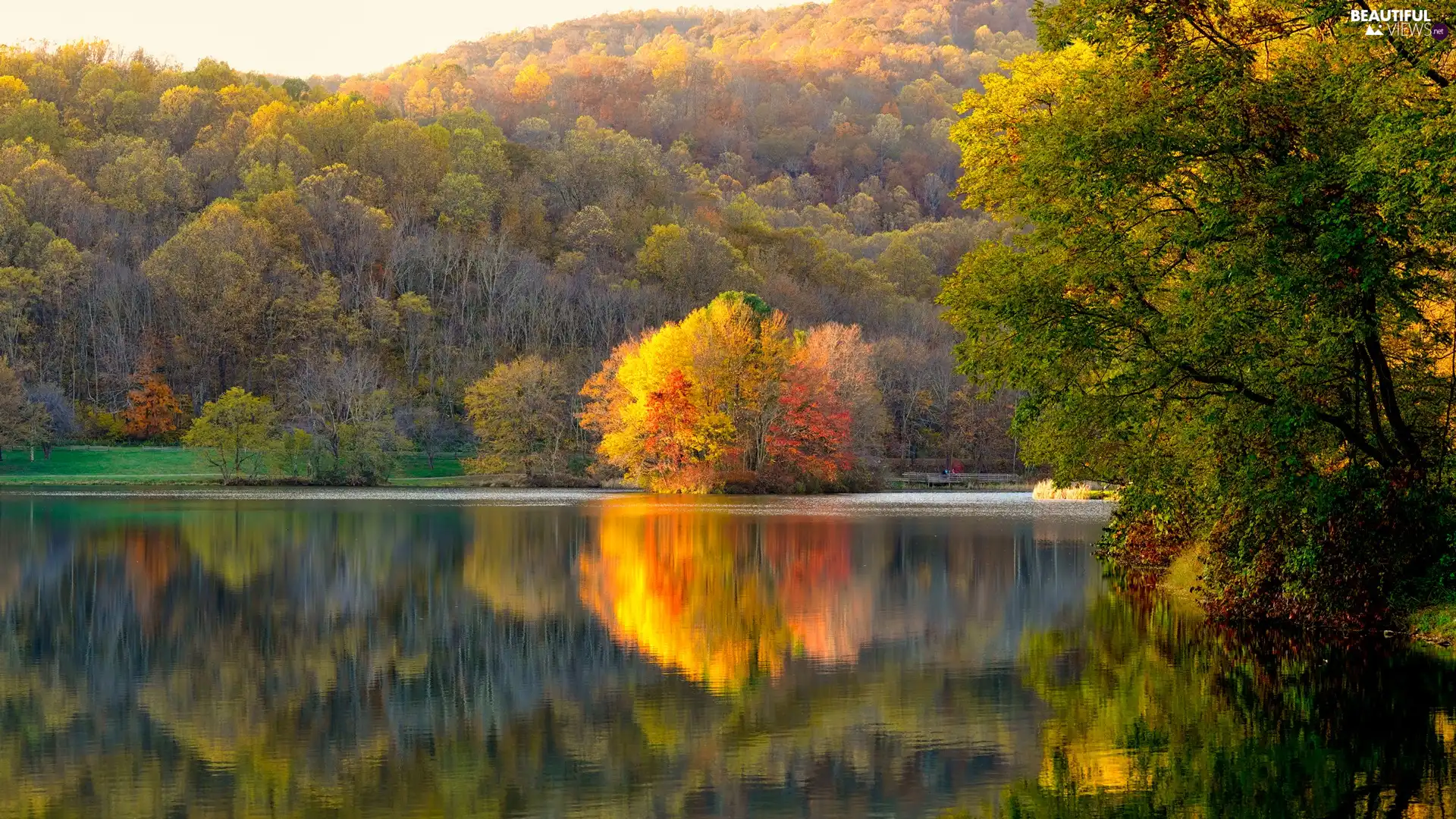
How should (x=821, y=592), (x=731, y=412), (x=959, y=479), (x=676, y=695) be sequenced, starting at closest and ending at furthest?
(x=676, y=695)
(x=821, y=592)
(x=731, y=412)
(x=959, y=479)

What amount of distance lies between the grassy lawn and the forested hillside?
198 centimetres

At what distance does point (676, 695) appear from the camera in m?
14.9

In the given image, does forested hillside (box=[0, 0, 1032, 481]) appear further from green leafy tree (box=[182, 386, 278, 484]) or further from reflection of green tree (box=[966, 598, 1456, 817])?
reflection of green tree (box=[966, 598, 1456, 817])

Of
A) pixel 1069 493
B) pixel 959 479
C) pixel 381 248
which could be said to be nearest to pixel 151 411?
pixel 381 248

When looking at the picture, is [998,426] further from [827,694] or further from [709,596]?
[827,694]

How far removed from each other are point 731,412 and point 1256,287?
178 feet

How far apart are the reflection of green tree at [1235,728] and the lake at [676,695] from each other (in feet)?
0.16

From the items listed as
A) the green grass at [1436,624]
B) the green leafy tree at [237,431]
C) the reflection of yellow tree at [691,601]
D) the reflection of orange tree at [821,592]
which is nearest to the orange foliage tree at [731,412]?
the green leafy tree at [237,431]

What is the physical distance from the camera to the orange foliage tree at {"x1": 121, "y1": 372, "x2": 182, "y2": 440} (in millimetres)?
89062

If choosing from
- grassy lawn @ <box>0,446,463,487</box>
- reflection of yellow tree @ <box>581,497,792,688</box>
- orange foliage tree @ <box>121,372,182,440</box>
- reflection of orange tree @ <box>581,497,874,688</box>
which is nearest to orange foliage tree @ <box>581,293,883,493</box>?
grassy lawn @ <box>0,446,463,487</box>

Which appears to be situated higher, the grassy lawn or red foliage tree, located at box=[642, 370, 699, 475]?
red foliage tree, located at box=[642, 370, 699, 475]

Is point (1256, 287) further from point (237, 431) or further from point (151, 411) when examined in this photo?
point (151, 411)
